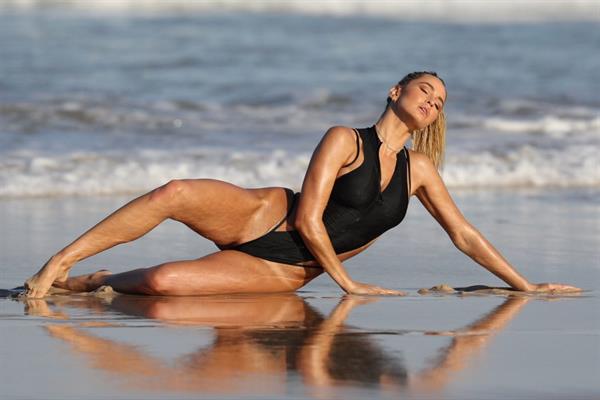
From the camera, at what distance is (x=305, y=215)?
604 cm

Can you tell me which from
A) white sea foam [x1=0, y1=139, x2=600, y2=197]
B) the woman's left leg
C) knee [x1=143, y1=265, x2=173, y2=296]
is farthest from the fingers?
white sea foam [x1=0, y1=139, x2=600, y2=197]

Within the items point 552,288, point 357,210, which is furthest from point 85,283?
point 552,288

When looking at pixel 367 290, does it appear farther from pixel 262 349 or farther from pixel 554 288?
pixel 262 349

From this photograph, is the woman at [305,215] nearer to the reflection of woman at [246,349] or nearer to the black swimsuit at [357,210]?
the black swimsuit at [357,210]

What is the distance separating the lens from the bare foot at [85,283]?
6.32 m

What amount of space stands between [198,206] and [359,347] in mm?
1342

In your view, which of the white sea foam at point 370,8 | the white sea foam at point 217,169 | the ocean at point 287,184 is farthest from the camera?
the white sea foam at point 370,8

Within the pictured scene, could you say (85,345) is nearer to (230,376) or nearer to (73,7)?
(230,376)

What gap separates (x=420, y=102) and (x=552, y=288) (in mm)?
1198

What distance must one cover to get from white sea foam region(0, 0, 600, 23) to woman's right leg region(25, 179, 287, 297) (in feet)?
71.5

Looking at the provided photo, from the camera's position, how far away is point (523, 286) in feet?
21.3

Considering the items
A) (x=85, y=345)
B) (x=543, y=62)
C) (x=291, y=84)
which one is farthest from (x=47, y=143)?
(x=543, y=62)

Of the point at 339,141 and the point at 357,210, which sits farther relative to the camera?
the point at 357,210

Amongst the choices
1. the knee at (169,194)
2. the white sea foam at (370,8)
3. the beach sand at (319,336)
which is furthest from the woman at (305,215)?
the white sea foam at (370,8)
